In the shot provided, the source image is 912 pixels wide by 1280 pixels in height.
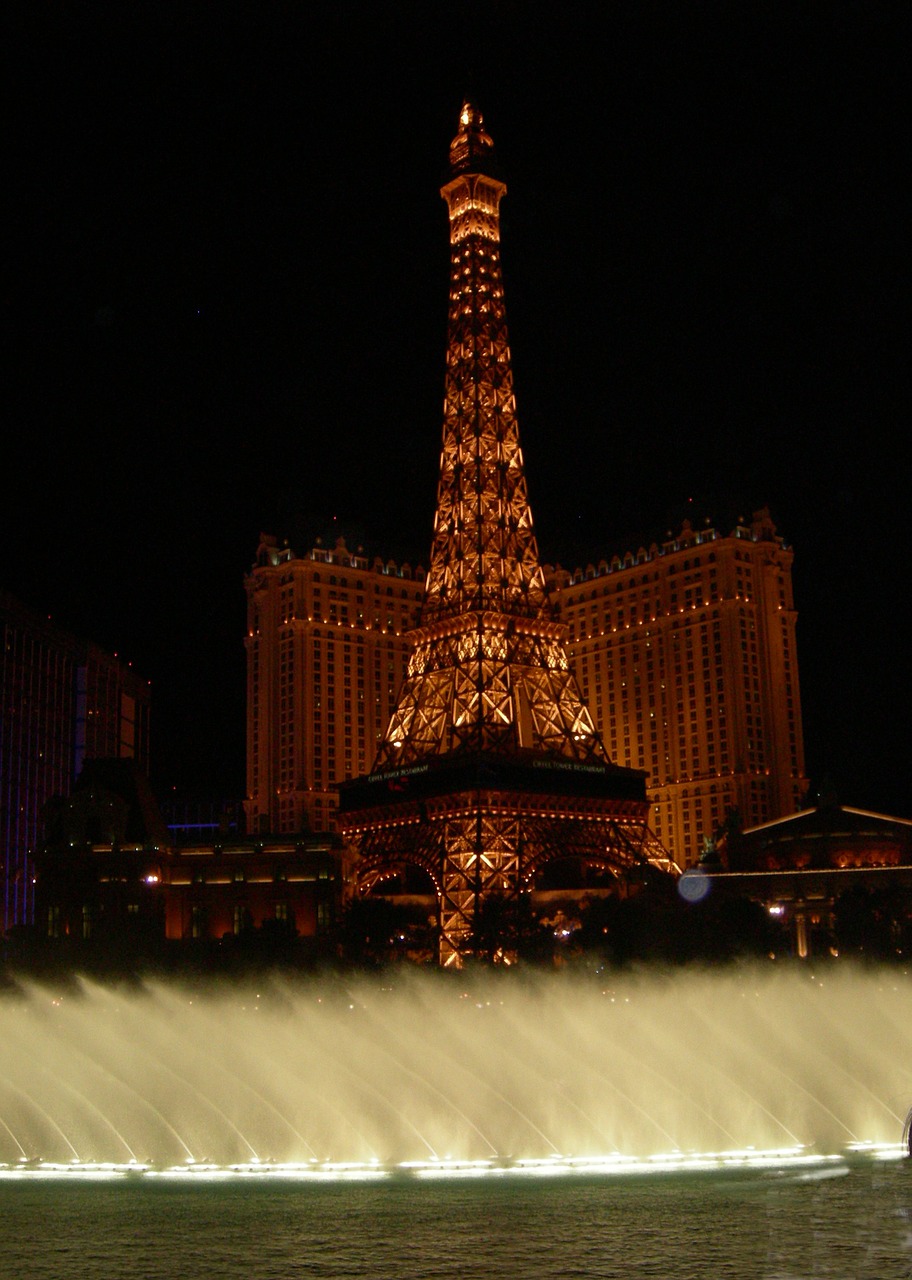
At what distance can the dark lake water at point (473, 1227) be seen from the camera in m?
19.6

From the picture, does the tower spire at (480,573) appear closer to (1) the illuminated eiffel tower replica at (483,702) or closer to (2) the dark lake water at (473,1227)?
(1) the illuminated eiffel tower replica at (483,702)

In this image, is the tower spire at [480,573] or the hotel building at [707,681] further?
the hotel building at [707,681]

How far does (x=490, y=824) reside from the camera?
103m

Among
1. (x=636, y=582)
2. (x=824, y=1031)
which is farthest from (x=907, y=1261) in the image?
(x=636, y=582)

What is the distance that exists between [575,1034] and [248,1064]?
35.2 feet

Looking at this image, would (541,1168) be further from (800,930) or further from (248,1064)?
(800,930)

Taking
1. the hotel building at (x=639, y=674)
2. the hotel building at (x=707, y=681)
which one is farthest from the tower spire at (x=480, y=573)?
the hotel building at (x=707, y=681)

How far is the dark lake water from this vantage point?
1959 centimetres

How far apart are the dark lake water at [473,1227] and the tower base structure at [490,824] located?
67.6m

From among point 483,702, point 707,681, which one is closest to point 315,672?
point 707,681

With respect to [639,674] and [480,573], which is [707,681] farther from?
[480,573]

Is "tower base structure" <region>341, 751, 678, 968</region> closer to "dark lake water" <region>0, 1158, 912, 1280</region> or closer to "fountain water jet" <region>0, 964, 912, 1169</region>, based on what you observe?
"fountain water jet" <region>0, 964, 912, 1169</region>

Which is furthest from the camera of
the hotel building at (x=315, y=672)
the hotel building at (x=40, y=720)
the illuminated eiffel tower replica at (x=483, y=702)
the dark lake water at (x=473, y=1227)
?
the hotel building at (x=315, y=672)

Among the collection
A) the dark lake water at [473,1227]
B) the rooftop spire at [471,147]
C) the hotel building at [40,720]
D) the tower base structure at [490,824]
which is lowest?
the dark lake water at [473,1227]
